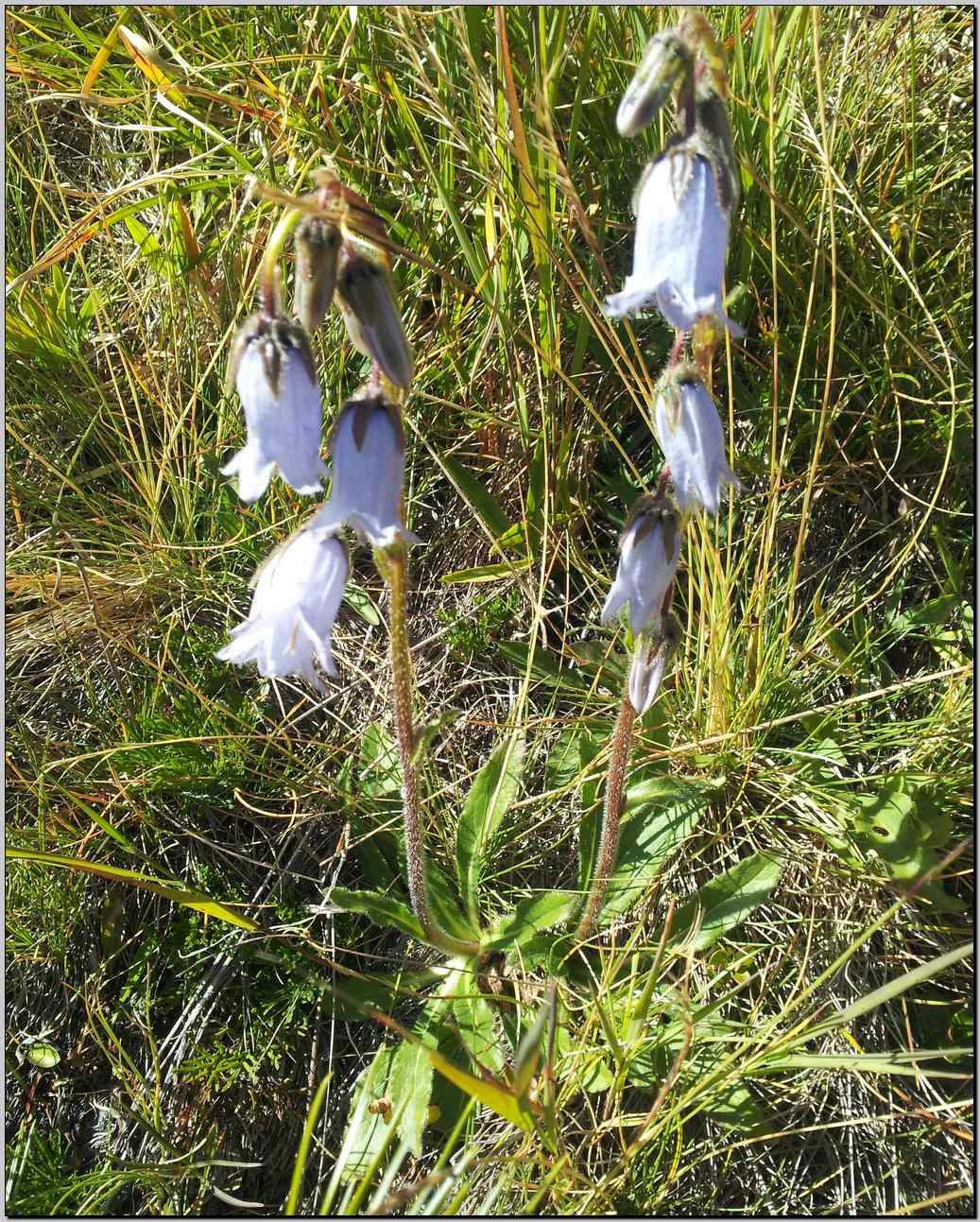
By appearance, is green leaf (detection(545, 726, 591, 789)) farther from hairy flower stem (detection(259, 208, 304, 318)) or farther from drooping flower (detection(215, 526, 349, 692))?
hairy flower stem (detection(259, 208, 304, 318))

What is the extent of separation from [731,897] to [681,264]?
1412 millimetres

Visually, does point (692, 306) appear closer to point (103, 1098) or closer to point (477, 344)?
point (477, 344)

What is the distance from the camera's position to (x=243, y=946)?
226cm

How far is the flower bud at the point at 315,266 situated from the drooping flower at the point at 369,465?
157mm

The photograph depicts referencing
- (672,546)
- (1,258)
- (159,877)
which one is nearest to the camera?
(672,546)

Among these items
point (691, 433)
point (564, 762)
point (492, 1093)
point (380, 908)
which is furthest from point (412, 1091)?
point (691, 433)

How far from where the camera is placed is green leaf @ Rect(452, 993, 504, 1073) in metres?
2.15

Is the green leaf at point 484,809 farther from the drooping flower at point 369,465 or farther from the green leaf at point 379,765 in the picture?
the drooping flower at point 369,465

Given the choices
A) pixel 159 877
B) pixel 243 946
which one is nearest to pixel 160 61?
pixel 159 877

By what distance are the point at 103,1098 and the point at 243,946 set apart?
0.44 meters

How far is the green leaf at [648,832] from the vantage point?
2.25m

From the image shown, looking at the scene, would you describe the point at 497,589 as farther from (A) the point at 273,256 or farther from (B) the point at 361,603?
(A) the point at 273,256

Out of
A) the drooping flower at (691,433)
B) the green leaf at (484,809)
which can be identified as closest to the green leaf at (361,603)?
the green leaf at (484,809)

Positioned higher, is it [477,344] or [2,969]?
[477,344]
